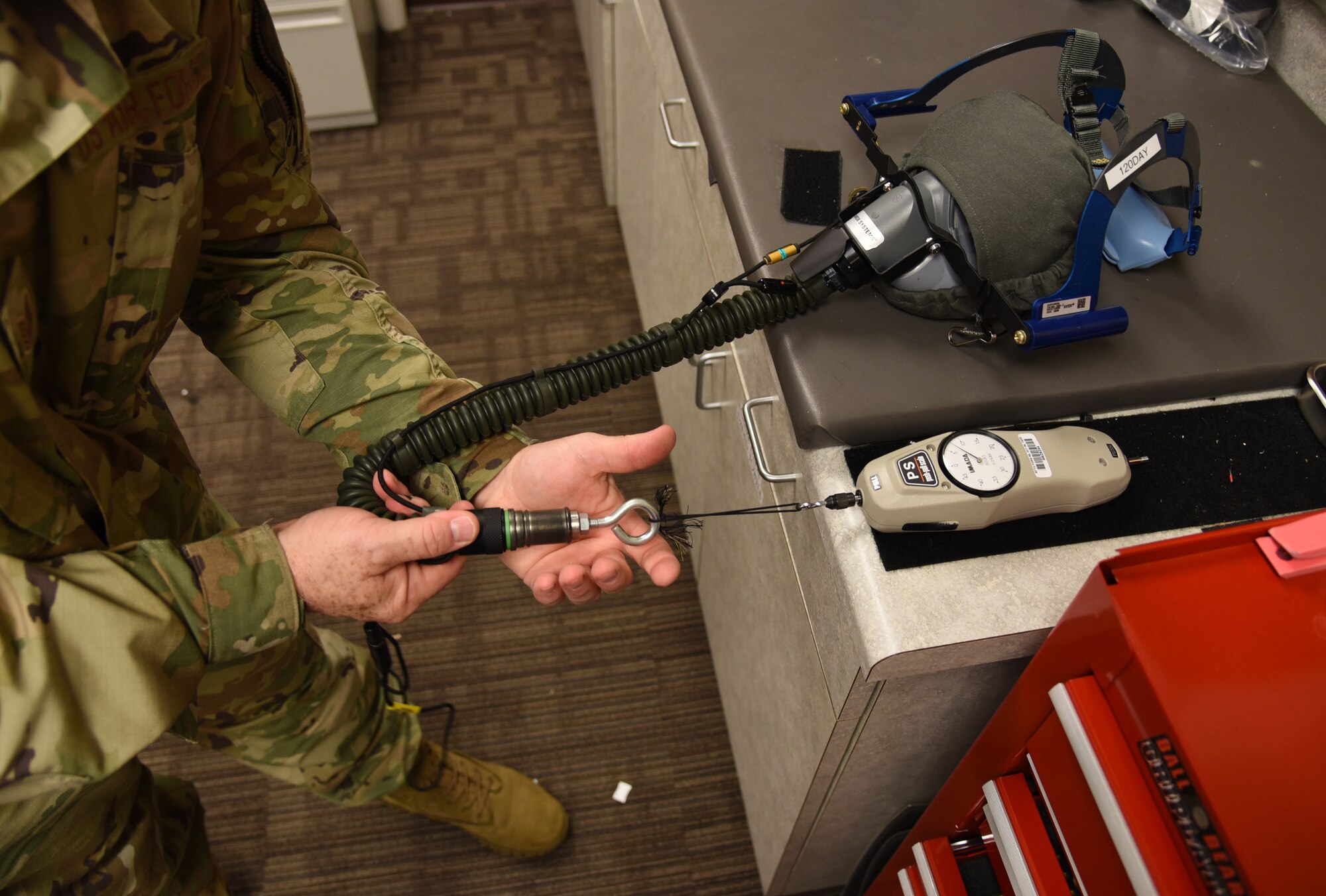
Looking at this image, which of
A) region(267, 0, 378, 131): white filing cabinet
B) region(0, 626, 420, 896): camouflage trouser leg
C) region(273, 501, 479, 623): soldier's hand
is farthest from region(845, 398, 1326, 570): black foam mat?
region(267, 0, 378, 131): white filing cabinet

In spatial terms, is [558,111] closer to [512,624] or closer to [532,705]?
[512,624]

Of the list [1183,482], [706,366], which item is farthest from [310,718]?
[1183,482]

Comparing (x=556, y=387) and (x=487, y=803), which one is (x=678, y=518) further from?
(x=487, y=803)

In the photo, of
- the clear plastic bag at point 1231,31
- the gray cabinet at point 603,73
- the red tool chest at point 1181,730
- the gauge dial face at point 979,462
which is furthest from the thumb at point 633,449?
the gray cabinet at point 603,73

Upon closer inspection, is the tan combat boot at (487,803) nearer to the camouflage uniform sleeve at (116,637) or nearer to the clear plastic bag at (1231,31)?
the camouflage uniform sleeve at (116,637)

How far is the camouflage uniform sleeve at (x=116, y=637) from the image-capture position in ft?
1.88

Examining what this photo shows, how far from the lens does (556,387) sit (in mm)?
855

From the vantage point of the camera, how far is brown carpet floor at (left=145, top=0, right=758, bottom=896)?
137 cm

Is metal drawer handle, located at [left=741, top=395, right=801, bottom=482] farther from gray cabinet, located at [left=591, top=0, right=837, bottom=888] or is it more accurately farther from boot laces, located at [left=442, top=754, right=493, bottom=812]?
boot laces, located at [left=442, top=754, right=493, bottom=812]

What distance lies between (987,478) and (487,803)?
0.99 m

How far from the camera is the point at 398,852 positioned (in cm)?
138

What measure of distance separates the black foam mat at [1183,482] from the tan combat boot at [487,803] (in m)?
0.88

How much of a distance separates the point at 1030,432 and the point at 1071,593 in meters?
0.14

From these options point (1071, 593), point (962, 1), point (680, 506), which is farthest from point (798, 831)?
point (962, 1)
